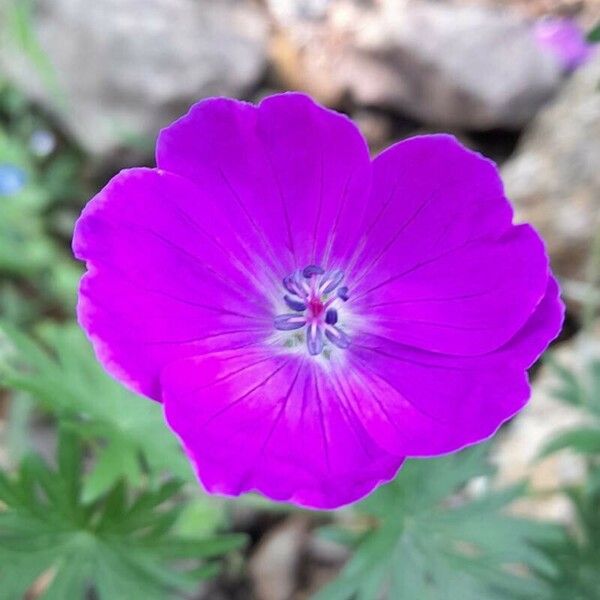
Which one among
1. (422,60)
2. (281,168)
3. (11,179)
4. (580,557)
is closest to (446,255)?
(281,168)

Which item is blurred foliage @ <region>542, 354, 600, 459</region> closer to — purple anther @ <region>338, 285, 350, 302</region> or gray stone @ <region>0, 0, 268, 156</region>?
purple anther @ <region>338, 285, 350, 302</region>

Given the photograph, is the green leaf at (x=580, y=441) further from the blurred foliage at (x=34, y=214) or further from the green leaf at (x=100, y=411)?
the blurred foliage at (x=34, y=214)

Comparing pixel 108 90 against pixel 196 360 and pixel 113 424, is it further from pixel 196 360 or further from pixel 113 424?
pixel 196 360

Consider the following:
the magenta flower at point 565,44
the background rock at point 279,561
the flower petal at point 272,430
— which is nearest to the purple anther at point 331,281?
the flower petal at point 272,430

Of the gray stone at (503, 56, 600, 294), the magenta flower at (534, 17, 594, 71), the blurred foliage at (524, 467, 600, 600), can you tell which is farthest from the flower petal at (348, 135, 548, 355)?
the magenta flower at (534, 17, 594, 71)

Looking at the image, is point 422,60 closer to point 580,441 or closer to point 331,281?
point 580,441

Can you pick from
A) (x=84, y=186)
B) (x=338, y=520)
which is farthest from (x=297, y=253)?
(x=84, y=186)
